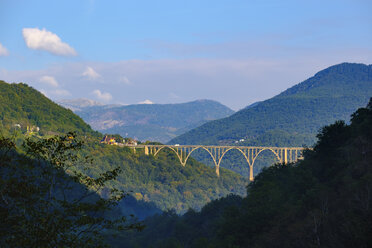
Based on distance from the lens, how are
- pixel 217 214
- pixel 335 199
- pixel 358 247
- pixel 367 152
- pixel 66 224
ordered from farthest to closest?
pixel 217 214 → pixel 367 152 → pixel 335 199 → pixel 358 247 → pixel 66 224

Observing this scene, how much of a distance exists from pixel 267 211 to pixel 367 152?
1169cm

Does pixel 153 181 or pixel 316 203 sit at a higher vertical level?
pixel 316 203

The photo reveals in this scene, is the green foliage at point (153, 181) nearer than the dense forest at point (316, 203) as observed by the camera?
No

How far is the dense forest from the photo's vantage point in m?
39.8

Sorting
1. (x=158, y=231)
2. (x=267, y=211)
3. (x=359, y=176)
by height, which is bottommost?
(x=158, y=231)

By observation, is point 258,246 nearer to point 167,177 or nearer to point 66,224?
point 66,224

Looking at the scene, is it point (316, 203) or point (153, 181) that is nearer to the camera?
point (316, 203)

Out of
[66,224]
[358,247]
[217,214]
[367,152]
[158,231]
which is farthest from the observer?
[158,231]

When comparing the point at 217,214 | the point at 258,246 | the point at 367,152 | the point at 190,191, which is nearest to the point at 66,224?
the point at 258,246

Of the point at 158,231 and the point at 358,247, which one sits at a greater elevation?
the point at 358,247

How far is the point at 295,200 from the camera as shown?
192 feet

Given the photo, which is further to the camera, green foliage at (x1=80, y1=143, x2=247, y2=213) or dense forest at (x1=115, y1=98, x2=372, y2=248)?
A: green foliage at (x1=80, y1=143, x2=247, y2=213)

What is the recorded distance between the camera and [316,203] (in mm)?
50656

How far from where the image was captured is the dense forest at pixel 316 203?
3975cm
